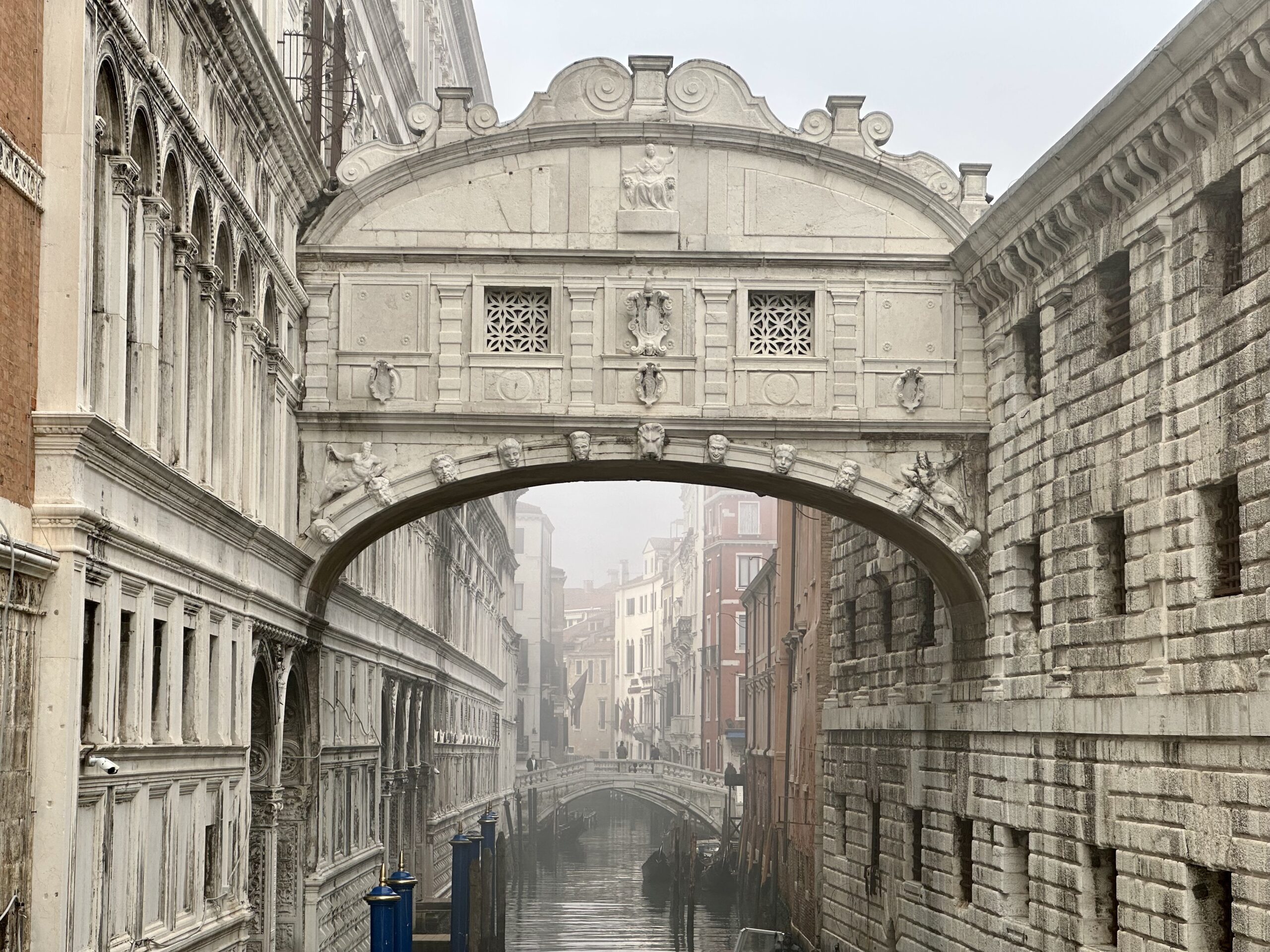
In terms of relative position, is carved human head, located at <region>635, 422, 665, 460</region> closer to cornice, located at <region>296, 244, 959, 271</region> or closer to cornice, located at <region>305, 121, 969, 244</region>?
cornice, located at <region>296, 244, 959, 271</region>

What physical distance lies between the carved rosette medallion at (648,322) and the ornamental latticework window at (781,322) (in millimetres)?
890

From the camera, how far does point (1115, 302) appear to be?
647 inches

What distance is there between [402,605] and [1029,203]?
51.1 feet

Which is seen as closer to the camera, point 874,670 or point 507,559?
point 874,670

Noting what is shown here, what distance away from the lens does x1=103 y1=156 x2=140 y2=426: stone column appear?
11.4 metres

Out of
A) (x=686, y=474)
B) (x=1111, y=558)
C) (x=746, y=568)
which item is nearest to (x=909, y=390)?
(x=686, y=474)

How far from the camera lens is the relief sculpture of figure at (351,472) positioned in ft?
62.7

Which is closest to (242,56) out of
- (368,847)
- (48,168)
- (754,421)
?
(48,168)

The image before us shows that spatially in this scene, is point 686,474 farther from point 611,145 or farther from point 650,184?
point 611,145

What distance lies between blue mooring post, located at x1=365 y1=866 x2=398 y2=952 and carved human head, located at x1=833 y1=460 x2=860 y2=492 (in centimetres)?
581

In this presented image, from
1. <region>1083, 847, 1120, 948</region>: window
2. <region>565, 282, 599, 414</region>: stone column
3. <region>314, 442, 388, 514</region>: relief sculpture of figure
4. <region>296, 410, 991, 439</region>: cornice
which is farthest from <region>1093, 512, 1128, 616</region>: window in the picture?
<region>314, 442, 388, 514</region>: relief sculpture of figure

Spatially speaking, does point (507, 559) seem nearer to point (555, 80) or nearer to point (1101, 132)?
point (555, 80)

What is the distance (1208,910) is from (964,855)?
249 inches

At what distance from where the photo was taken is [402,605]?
3044 cm
